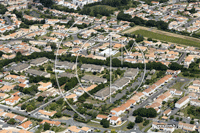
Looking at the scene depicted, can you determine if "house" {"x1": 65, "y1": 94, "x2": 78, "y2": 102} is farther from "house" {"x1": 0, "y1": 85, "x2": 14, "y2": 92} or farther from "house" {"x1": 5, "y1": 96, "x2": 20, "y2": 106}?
"house" {"x1": 0, "y1": 85, "x2": 14, "y2": 92}

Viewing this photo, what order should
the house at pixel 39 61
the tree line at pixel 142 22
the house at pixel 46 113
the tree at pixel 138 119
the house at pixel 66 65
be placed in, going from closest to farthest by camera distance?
the tree at pixel 138 119 → the house at pixel 46 113 → the house at pixel 66 65 → the house at pixel 39 61 → the tree line at pixel 142 22

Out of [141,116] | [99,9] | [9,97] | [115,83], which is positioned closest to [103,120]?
[141,116]

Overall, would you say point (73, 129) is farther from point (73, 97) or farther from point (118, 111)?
point (73, 97)

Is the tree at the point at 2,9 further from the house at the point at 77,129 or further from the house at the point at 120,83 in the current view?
the house at the point at 77,129

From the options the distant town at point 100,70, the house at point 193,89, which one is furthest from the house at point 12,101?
the house at point 193,89

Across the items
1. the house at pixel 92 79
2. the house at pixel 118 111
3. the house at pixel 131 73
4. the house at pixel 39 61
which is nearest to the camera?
the house at pixel 118 111

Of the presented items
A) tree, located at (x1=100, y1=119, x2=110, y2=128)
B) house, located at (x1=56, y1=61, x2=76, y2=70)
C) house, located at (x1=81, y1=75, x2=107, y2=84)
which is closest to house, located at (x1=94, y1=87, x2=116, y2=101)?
house, located at (x1=81, y1=75, x2=107, y2=84)
